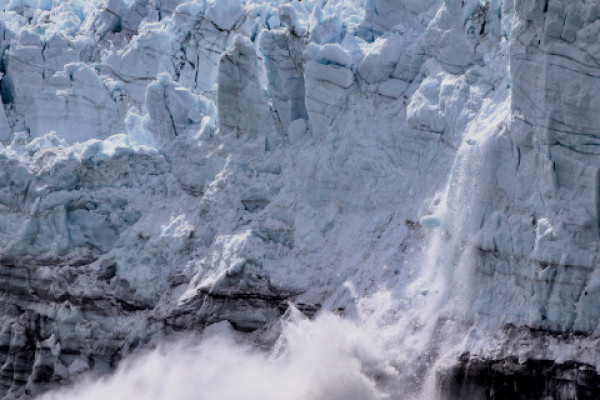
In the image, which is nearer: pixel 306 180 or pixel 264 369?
pixel 264 369

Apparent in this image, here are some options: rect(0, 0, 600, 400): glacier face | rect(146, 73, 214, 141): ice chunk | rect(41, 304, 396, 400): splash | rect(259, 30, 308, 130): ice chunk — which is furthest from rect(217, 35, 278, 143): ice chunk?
rect(41, 304, 396, 400): splash

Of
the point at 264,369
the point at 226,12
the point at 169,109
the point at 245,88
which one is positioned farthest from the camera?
the point at 226,12

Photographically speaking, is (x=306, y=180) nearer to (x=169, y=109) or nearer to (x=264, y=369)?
(x=264, y=369)

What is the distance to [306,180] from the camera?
1805cm

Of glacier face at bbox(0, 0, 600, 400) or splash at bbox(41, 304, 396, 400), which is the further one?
splash at bbox(41, 304, 396, 400)

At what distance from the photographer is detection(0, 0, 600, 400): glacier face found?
1380cm

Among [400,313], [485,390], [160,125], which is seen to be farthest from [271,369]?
[160,125]

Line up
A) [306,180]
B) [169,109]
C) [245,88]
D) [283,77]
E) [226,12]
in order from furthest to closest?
1. [226,12]
2. [169,109]
3. [245,88]
4. [283,77]
5. [306,180]

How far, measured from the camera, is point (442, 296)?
15297 millimetres

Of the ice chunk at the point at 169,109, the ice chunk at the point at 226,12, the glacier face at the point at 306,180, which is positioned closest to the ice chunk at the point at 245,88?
the glacier face at the point at 306,180

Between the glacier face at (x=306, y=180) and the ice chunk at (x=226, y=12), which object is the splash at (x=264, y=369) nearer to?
the glacier face at (x=306, y=180)

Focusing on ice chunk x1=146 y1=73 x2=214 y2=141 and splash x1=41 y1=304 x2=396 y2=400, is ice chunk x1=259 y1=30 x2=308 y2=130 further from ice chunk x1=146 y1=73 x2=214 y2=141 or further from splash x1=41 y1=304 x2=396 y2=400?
splash x1=41 y1=304 x2=396 y2=400

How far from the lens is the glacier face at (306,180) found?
13797 millimetres

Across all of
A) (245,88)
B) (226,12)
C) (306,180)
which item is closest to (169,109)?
(245,88)
